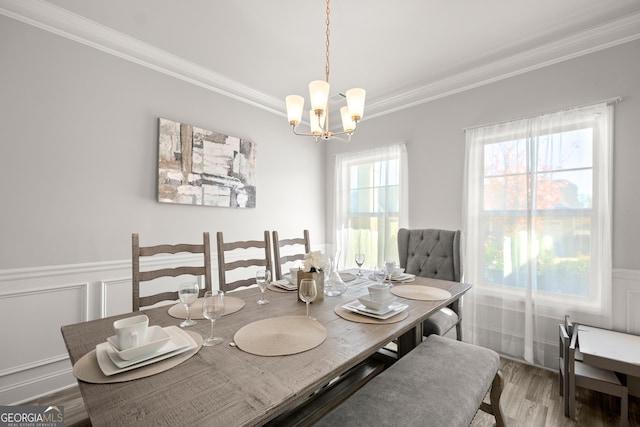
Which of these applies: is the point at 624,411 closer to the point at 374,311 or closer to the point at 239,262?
the point at 374,311

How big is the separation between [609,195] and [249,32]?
3004mm

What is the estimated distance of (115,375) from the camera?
81 cm

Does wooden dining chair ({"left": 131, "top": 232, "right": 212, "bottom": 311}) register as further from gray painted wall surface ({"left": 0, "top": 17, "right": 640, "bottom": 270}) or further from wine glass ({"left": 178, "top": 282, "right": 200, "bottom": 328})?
gray painted wall surface ({"left": 0, "top": 17, "right": 640, "bottom": 270})

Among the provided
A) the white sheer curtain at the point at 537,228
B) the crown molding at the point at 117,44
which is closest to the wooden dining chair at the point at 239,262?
the crown molding at the point at 117,44

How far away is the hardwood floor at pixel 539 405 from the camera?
171 centimetres

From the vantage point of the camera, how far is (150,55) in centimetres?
243

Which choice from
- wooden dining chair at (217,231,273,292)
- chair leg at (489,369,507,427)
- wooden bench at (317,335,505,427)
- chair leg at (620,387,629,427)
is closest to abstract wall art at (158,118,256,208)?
wooden dining chair at (217,231,273,292)

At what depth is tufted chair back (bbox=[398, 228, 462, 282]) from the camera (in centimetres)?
229

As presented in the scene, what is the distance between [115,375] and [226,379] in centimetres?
32

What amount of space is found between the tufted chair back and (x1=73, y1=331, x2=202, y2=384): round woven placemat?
1995 millimetres

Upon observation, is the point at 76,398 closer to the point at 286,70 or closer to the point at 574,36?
the point at 286,70

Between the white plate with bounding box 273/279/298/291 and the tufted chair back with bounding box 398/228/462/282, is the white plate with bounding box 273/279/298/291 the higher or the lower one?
the lower one

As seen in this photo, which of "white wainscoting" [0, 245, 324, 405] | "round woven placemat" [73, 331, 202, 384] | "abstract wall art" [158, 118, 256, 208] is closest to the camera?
"round woven placemat" [73, 331, 202, 384]

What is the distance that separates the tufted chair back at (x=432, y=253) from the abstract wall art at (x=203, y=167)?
1.75 meters
